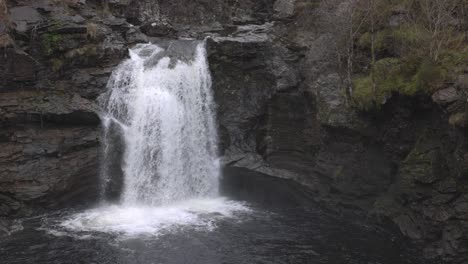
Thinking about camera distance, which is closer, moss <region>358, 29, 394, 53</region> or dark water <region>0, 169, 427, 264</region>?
dark water <region>0, 169, 427, 264</region>

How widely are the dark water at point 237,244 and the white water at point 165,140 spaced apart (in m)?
1.57

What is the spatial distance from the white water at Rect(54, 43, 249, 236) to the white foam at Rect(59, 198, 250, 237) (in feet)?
0.13

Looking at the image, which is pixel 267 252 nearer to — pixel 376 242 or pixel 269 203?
pixel 376 242

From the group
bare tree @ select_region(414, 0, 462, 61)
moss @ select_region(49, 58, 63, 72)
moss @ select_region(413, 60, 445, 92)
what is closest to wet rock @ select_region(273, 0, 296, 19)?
bare tree @ select_region(414, 0, 462, 61)

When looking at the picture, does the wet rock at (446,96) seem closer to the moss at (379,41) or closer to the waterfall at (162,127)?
the moss at (379,41)

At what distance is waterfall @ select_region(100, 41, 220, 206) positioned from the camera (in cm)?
1989

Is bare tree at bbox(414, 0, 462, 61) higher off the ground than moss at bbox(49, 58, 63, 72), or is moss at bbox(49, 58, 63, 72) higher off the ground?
bare tree at bbox(414, 0, 462, 61)

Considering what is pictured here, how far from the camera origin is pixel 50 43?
2006cm

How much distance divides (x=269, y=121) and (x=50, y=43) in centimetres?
992

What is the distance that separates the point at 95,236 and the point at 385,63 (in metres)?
12.2

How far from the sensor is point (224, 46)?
21.9 m

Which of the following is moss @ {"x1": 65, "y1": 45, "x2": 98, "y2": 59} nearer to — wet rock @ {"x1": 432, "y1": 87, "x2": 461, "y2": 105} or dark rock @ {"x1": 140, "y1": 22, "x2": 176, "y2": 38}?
dark rock @ {"x1": 140, "y1": 22, "x2": 176, "y2": 38}

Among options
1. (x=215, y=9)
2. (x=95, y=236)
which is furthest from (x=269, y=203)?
(x=215, y=9)

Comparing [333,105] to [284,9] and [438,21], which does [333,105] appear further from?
[284,9]
